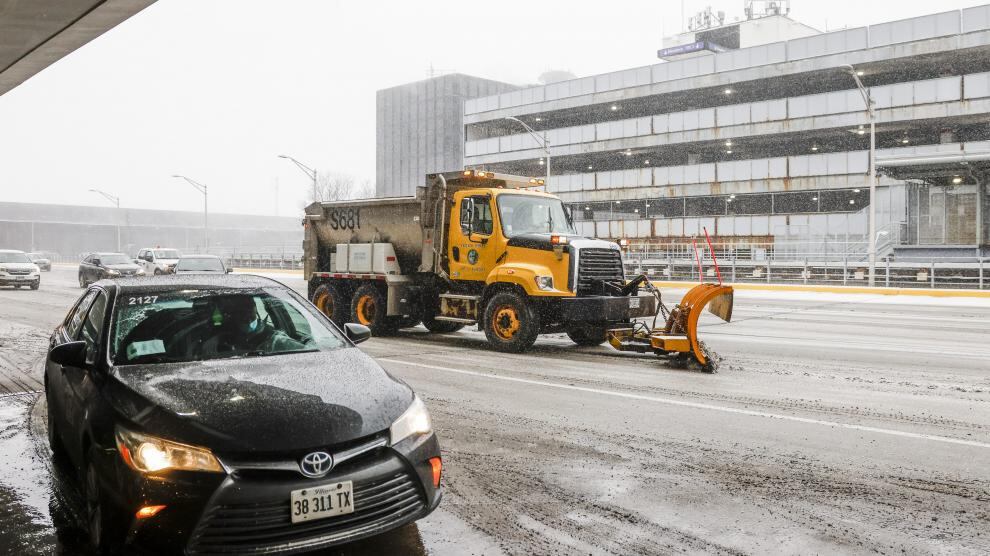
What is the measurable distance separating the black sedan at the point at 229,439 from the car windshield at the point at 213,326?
0.04 feet

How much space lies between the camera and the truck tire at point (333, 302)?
50.8 ft

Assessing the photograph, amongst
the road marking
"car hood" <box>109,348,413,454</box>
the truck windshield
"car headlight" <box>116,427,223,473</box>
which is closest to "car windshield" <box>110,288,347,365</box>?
"car hood" <box>109,348,413,454</box>

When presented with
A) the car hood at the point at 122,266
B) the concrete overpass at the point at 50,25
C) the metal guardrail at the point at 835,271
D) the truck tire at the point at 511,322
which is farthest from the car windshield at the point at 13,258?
the truck tire at the point at 511,322

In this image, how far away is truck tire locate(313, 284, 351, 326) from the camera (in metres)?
15.5

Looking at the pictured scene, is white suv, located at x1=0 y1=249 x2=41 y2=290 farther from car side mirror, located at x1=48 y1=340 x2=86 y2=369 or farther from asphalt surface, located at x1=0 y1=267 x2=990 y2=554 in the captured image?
car side mirror, located at x1=48 y1=340 x2=86 y2=369

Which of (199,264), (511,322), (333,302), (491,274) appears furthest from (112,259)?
(511,322)

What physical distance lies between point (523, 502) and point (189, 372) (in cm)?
219

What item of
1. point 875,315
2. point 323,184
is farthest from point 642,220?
point 323,184

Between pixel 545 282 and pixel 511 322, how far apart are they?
88 centimetres

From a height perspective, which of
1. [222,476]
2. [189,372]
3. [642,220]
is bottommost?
[222,476]

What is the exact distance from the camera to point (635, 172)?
51.8 metres

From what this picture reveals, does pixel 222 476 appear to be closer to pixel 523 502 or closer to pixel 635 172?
pixel 523 502

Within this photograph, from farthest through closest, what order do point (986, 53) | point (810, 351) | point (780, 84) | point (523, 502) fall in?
point (780, 84)
point (986, 53)
point (810, 351)
point (523, 502)

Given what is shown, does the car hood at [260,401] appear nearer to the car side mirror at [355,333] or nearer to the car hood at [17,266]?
the car side mirror at [355,333]
